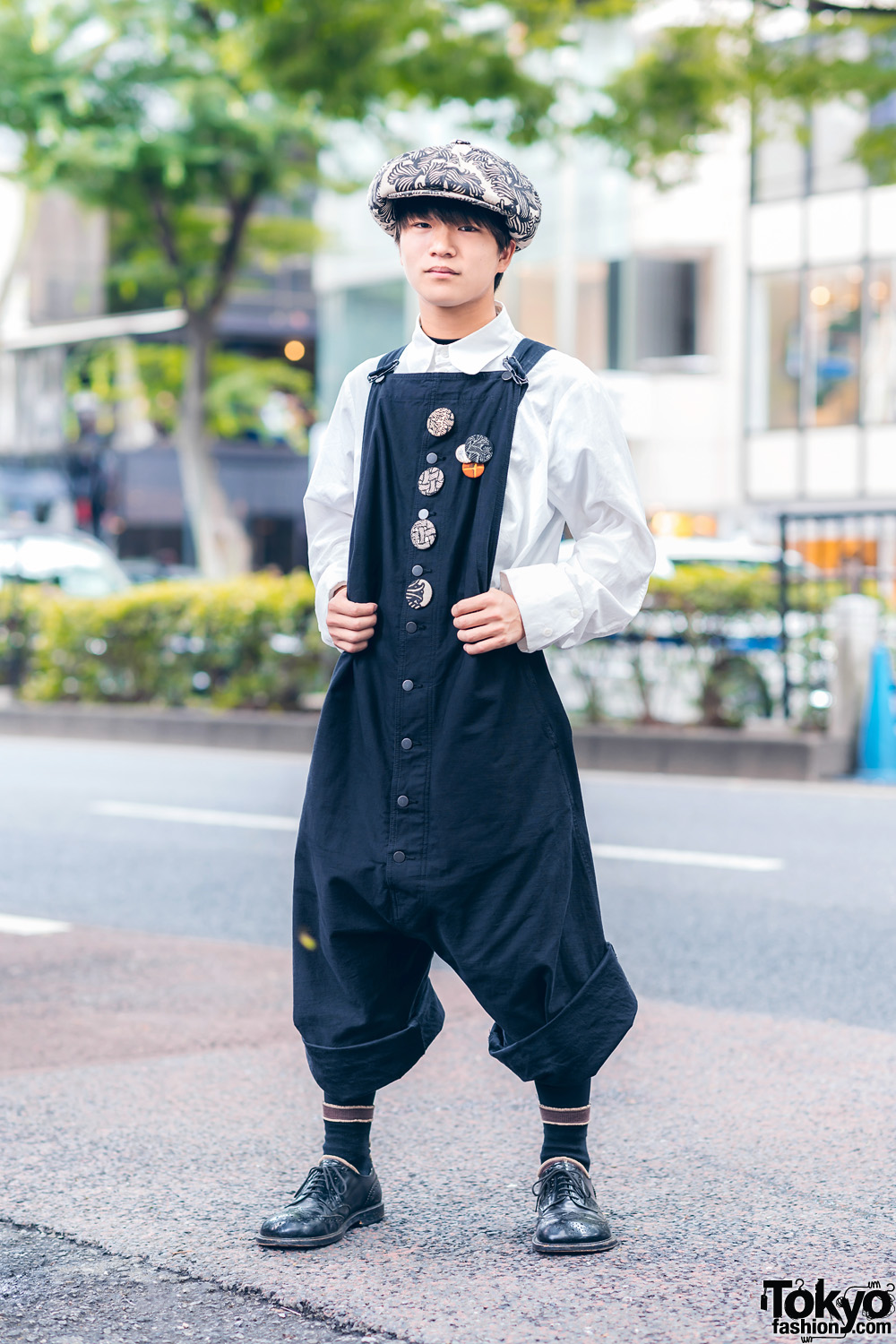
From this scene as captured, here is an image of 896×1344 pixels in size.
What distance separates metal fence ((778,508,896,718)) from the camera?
1216 centimetres

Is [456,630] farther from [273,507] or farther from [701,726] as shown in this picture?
[273,507]

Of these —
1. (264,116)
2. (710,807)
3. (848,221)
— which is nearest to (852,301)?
(848,221)

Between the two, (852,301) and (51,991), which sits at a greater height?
(852,301)

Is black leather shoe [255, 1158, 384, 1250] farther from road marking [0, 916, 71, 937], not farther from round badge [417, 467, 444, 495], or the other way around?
road marking [0, 916, 71, 937]

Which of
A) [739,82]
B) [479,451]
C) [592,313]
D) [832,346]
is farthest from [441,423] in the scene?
[592,313]

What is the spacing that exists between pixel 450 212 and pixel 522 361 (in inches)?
10.7

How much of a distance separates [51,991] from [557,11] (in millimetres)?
10568

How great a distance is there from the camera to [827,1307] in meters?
2.65

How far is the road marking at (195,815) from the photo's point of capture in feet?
30.5

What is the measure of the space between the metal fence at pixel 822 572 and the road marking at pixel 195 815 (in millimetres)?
4281

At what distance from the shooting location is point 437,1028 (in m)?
3.05

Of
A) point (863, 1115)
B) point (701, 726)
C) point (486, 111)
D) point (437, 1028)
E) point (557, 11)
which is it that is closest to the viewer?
point (437, 1028)

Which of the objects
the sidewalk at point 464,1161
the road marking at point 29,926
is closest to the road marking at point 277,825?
the road marking at point 29,926

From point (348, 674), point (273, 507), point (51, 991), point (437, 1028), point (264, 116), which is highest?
point (264, 116)
